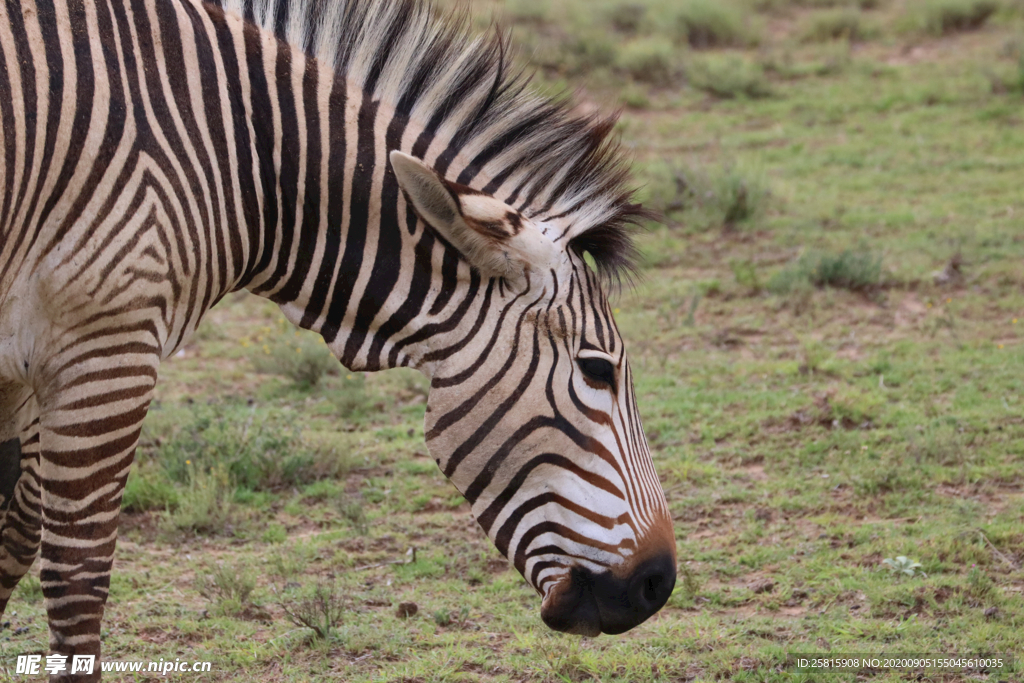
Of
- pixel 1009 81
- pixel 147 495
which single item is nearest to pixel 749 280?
pixel 147 495

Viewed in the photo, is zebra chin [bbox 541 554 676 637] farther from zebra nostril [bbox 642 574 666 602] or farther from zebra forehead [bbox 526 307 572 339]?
zebra forehead [bbox 526 307 572 339]

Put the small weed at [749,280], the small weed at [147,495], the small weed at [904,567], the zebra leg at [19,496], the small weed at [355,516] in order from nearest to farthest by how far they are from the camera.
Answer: the zebra leg at [19,496], the small weed at [904,567], the small weed at [355,516], the small weed at [147,495], the small weed at [749,280]

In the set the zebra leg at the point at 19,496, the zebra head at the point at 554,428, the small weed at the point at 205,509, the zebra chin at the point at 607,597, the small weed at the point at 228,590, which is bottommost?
the small weed at the point at 205,509

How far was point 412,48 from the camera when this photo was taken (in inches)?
120

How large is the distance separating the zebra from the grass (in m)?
0.52

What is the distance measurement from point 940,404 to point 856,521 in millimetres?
1481

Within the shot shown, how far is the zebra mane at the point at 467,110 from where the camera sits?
301 cm

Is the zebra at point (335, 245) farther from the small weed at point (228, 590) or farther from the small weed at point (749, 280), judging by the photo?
the small weed at point (749, 280)

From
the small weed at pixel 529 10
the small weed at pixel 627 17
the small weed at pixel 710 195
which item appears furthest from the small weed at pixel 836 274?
the small weed at pixel 627 17

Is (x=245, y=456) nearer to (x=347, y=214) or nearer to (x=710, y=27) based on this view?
(x=347, y=214)

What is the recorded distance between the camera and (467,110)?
10.0 ft

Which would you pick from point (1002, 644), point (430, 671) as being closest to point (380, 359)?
point (430, 671)

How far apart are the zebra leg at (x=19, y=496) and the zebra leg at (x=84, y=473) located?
0.50 m

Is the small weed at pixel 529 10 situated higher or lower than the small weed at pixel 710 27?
lower
